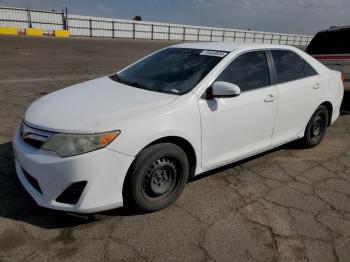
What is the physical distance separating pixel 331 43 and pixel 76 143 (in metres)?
6.30

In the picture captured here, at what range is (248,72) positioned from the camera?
Result: 144 inches

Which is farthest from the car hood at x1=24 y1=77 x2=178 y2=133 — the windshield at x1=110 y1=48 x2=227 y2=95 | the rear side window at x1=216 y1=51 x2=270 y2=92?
the rear side window at x1=216 y1=51 x2=270 y2=92

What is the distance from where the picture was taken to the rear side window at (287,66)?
4.02 m

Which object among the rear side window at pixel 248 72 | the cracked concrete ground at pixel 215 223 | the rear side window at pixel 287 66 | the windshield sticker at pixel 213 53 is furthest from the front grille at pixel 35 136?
the rear side window at pixel 287 66

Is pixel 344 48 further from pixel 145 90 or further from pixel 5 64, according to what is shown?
pixel 5 64

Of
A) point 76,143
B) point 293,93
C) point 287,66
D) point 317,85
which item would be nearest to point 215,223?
point 76,143

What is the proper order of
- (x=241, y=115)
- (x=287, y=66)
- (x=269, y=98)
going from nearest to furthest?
1. (x=241, y=115)
2. (x=269, y=98)
3. (x=287, y=66)

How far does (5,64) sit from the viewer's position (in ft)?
40.2

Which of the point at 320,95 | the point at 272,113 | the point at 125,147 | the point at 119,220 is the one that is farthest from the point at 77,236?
the point at 320,95

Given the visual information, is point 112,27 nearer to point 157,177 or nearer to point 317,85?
point 317,85

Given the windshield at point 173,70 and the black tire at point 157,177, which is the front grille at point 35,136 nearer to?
the black tire at point 157,177

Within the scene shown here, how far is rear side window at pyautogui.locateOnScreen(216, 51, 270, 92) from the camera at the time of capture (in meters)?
3.46

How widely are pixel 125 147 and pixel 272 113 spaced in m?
2.00

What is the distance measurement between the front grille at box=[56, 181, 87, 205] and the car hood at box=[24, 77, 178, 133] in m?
0.43
